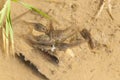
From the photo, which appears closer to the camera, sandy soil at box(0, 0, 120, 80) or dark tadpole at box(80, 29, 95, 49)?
sandy soil at box(0, 0, 120, 80)

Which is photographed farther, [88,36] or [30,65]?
[88,36]

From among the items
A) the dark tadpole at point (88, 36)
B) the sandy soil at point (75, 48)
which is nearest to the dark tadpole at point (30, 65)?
the sandy soil at point (75, 48)

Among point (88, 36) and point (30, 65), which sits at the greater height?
point (88, 36)

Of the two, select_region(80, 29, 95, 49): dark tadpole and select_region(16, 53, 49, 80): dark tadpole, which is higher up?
select_region(80, 29, 95, 49): dark tadpole

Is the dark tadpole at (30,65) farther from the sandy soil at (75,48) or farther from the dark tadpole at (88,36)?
the dark tadpole at (88,36)

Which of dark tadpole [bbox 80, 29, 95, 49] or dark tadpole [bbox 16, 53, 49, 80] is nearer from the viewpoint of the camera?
dark tadpole [bbox 16, 53, 49, 80]

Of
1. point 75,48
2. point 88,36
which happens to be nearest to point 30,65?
point 75,48

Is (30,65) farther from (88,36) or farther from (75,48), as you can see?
(88,36)

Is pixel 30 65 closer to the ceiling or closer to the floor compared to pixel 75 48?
closer to the floor

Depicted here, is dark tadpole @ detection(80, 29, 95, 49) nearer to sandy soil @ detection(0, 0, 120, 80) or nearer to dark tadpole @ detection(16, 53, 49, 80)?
sandy soil @ detection(0, 0, 120, 80)

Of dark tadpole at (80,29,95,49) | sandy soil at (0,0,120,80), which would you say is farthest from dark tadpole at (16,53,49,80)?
dark tadpole at (80,29,95,49)

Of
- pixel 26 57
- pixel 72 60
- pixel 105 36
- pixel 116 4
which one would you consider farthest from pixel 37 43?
pixel 116 4
